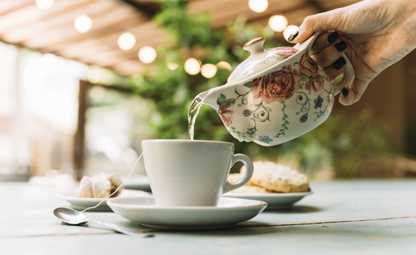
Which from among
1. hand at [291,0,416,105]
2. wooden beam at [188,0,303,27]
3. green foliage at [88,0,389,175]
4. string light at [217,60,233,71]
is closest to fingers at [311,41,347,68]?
hand at [291,0,416,105]

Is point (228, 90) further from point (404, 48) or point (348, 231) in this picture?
point (404, 48)

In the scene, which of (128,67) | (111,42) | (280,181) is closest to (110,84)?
(111,42)

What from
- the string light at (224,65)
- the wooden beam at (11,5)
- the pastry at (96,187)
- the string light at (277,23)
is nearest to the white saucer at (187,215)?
the pastry at (96,187)

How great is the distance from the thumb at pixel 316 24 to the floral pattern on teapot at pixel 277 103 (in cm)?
4

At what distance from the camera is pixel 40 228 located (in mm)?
725

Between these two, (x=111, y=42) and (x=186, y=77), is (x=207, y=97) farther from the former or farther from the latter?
(x=111, y=42)

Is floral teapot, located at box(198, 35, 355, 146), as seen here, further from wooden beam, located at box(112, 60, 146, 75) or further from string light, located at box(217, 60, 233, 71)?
wooden beam, located at box(112, 60, 146, 75)

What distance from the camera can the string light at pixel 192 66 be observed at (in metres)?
3.23

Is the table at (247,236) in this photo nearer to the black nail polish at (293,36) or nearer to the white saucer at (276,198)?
the white saucer at (276,198)

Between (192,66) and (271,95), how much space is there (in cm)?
245

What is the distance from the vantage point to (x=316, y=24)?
2.82 ft

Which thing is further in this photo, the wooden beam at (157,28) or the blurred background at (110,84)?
the wooden beam at (157,28)

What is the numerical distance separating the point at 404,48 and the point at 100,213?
0.62m

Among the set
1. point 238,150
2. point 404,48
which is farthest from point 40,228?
point 238,150
